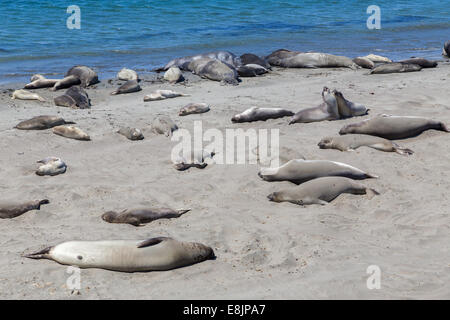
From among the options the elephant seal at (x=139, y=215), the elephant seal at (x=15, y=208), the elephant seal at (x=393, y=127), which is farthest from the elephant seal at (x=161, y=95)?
the elephant seal at (x=139, y=215)

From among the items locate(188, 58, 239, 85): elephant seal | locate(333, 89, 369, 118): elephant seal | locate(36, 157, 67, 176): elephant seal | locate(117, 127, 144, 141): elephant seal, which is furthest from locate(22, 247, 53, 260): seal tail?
locate(188, 58, 239, 85): elephant seal

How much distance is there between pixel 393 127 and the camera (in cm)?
730

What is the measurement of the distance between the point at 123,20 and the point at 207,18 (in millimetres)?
2671

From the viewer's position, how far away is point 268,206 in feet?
18.4

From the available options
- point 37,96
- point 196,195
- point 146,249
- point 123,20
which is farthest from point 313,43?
point 146,249

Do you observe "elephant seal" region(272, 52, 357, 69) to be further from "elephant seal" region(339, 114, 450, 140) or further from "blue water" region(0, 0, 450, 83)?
"elephant seal" region(339, 114, 450, 140)

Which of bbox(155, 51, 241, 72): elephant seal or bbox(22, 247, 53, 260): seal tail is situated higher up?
bbox(155, 51, 241, 72): elephant seal

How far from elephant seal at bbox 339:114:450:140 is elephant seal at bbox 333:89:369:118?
81 cm

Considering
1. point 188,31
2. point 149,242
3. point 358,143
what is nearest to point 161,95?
point 358,143

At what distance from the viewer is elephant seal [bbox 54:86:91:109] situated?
31.1 feet

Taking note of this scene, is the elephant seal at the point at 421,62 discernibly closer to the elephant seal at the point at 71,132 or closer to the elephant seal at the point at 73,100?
the elephant seal at the point at 73,100

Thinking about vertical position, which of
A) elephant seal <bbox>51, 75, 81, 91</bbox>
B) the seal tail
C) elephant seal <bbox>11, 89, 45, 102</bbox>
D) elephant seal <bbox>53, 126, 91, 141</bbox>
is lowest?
the seal tail

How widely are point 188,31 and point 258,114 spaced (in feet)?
35.5

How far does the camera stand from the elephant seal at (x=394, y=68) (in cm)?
1147
